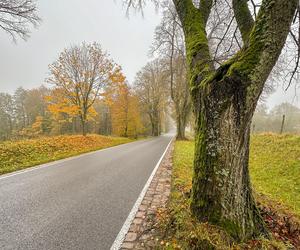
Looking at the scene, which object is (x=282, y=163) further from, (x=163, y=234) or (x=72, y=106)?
(x=72, y=106)

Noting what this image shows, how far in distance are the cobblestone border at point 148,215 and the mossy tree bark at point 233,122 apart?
2.64 ft

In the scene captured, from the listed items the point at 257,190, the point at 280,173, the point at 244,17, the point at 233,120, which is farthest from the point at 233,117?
the point at 280,173

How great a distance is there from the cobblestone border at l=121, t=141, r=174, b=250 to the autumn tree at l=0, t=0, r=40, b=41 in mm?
9777

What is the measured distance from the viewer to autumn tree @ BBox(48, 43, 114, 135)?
15336 millimetres

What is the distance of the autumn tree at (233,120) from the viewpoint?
1.89 meters

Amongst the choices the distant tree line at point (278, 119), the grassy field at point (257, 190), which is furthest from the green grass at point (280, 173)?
the distant tree line at point (278, 119)

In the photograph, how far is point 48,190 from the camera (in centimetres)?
414

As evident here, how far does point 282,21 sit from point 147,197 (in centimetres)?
378

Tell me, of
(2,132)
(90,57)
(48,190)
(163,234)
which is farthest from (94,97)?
(2,132)

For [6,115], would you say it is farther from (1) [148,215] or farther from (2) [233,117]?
(2) [233,117]

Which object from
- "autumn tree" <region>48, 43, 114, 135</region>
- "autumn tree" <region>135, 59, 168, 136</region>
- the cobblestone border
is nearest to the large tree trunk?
the cobblestone border

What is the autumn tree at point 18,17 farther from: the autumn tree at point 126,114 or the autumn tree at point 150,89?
the autumn tree at point 150,89

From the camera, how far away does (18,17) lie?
26.4 ft

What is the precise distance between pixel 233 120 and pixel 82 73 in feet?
54.4
